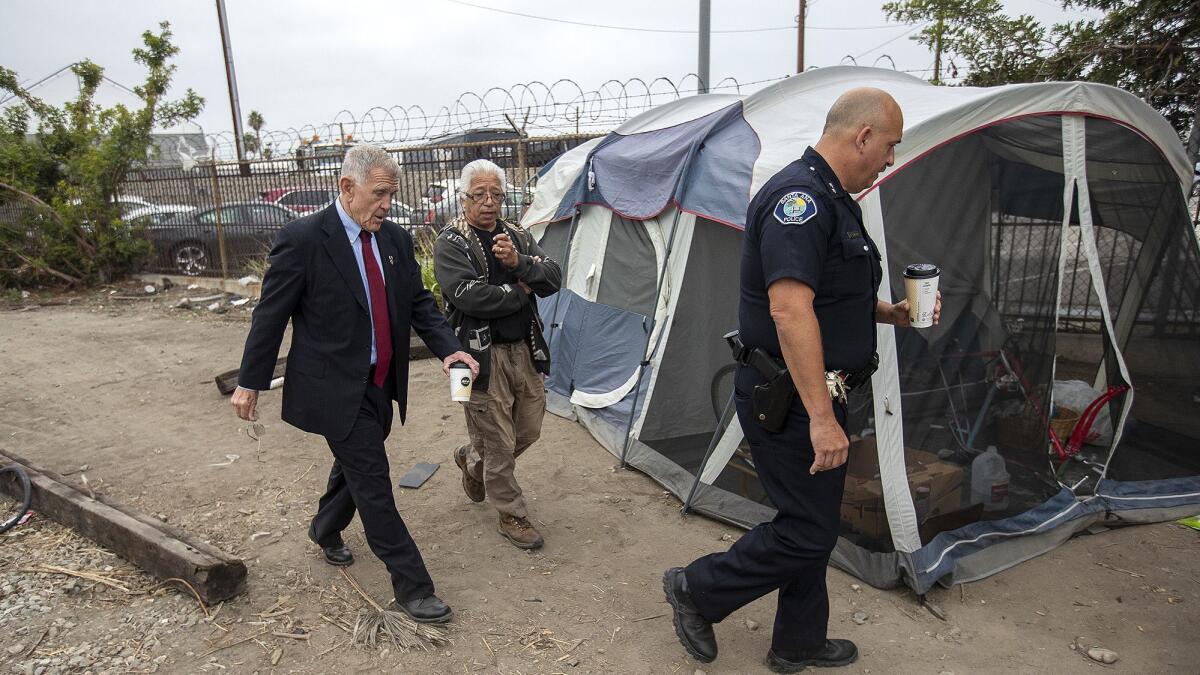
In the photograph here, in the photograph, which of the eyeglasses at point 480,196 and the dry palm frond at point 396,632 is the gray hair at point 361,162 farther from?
the dry palm frond at point 396,632

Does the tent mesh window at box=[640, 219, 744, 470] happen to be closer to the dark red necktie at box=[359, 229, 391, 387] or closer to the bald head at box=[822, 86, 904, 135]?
the bald head at box=[822, 86, 904, 135]

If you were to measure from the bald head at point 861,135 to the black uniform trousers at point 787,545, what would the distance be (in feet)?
2.50

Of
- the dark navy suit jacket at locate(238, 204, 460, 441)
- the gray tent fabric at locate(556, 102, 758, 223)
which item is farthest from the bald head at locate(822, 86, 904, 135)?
the dark navy suit jacket at locate(238, 204, 460, 441)

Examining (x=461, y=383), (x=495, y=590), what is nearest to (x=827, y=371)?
(x=461, y=383)

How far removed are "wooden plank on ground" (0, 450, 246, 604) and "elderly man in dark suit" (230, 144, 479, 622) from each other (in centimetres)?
70

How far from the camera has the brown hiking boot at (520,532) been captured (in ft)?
12.5

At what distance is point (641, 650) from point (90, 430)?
474cm

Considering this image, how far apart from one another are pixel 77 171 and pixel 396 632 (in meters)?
12.0

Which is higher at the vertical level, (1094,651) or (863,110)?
(863,110)

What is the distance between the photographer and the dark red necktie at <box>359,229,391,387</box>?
9.98 feet

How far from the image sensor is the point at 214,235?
12.0 metres

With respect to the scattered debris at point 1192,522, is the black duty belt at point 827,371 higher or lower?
higher

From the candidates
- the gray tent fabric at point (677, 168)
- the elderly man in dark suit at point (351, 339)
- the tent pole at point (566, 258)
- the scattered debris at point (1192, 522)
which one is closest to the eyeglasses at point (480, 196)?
the elderly man in dark suit at point (351, 339)

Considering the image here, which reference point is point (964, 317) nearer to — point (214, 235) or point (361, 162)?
point (361, 162)
